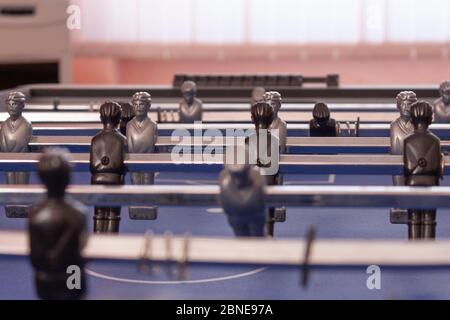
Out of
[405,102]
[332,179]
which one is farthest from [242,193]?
[332,179]

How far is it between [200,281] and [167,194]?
1.92 ft

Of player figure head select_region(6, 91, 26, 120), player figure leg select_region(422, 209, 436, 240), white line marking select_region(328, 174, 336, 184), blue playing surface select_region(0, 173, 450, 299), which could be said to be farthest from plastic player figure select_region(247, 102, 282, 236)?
white line marking select_region(328, 174, 336, 184)

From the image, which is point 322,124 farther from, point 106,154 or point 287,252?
point 287,252

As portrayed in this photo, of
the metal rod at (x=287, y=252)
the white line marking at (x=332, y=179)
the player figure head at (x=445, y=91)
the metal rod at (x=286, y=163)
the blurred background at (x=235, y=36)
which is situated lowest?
the white line marking at (x=332, y=179)

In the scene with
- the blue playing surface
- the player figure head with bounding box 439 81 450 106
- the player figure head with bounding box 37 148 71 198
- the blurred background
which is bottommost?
the blue playing surface

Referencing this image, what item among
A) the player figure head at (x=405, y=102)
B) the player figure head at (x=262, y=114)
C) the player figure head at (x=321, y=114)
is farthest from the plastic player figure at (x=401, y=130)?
the player figure head at (x=262, y=114)

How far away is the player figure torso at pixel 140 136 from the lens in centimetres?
257

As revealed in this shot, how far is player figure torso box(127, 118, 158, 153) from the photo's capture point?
8.45 feet

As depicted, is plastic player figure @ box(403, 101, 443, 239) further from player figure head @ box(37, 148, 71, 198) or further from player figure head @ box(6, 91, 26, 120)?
player figure head @ box(6, 91, 26, 120)

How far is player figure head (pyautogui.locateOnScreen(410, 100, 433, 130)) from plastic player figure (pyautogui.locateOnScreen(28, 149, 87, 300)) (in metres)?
0.95

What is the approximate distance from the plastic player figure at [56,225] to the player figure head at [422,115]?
0.95m

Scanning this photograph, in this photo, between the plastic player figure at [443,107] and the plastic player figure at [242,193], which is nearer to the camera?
the plastic player figure at [242,193]

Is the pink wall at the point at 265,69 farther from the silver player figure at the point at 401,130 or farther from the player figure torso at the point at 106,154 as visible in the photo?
the player figure torso at the point at 106,154

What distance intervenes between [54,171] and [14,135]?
4.68 ft
